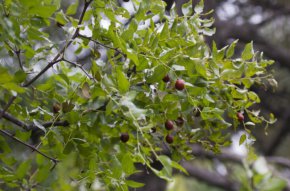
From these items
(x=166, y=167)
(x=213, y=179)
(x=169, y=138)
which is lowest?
(x=213, y=179)

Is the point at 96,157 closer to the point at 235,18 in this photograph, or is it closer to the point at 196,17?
the point at 196,17

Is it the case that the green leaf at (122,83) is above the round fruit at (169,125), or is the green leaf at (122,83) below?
above

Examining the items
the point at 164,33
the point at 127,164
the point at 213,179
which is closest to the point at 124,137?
the point at 127,164

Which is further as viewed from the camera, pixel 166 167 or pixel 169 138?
pixel 169 138

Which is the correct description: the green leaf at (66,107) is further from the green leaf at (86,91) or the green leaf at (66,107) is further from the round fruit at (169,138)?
the round fruit at (169,138)

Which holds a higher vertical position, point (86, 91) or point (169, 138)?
point (86, 91)

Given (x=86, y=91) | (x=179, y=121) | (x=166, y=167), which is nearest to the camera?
(x=166, y=167)

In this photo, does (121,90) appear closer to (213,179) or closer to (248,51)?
(248,51)

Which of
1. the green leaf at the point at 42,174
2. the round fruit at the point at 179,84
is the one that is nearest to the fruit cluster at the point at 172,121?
the round fruit at the point at 179,84

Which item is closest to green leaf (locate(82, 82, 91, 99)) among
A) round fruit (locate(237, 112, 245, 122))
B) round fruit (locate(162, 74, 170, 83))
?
round fruit (locate(162, 74, 170, 83))

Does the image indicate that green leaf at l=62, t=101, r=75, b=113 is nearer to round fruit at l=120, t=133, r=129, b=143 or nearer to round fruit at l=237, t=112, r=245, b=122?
round fruit at l=120, t=133, r=129, b=143

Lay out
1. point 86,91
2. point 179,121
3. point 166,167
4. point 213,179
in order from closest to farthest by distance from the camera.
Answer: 1. point 166,167
2. point 86,91
3. point 179,121
4. point 213,179

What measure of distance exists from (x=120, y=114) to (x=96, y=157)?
0.09 m

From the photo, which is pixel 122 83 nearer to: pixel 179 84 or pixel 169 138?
pixel 179 84
